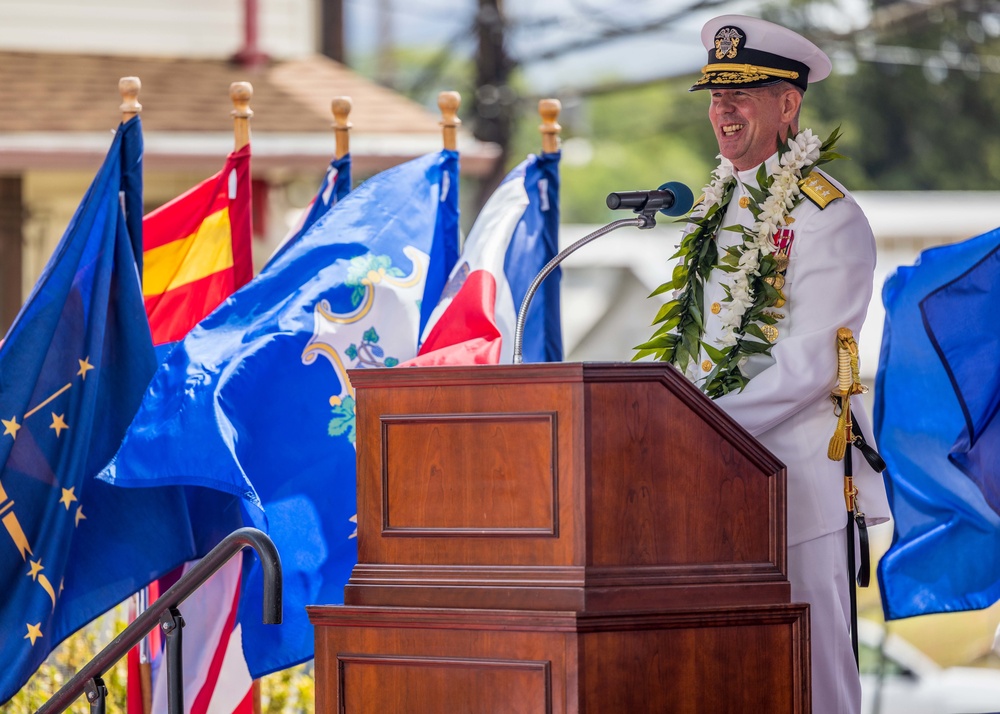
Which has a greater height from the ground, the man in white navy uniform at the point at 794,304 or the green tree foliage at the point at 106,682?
the man in white navy uniform at the point at 794,304

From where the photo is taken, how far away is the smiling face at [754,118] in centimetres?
412

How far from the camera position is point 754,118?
4.13m

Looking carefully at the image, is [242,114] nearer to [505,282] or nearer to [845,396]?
[505,282]

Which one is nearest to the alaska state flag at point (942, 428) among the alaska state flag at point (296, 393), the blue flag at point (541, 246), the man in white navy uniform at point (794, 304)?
the blue flag at point (541, 246)

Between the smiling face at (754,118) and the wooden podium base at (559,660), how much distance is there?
4.34ft

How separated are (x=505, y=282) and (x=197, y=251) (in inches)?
45.3

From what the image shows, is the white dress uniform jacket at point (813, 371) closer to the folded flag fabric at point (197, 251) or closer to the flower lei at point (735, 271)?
the flower lei at point (735, 271)

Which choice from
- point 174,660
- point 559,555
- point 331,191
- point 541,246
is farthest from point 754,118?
point 331,191

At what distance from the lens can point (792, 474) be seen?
12.8 ft

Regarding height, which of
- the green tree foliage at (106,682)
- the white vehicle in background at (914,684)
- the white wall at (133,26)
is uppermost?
the white wall at (133,26)

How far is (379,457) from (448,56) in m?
18.5

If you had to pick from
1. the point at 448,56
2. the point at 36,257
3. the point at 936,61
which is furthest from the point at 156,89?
the point at 936,61

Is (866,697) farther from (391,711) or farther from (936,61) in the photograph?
(936,61)

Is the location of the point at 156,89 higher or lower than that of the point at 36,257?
higher
